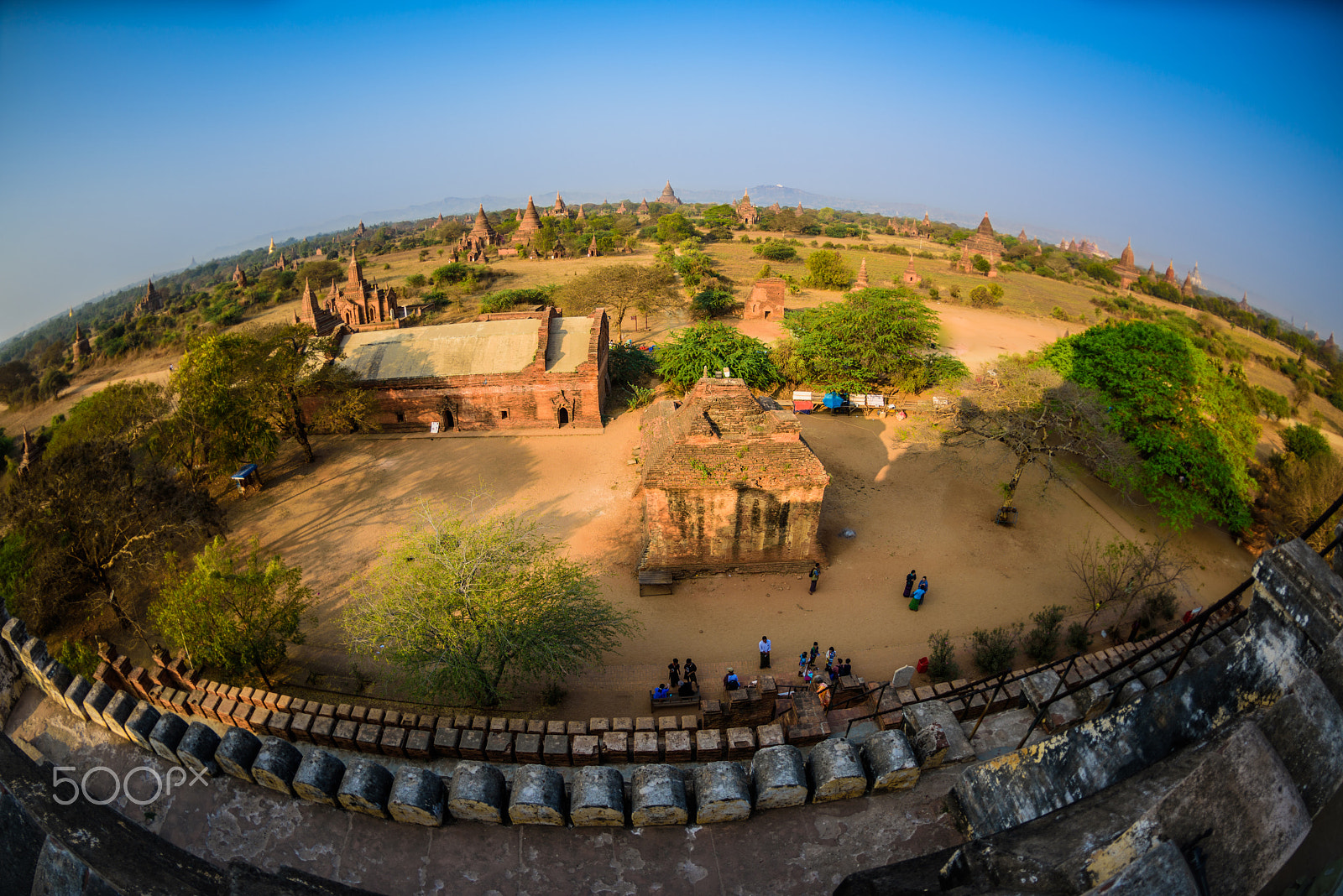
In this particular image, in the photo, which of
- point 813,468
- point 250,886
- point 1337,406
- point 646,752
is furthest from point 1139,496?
point 1337,406

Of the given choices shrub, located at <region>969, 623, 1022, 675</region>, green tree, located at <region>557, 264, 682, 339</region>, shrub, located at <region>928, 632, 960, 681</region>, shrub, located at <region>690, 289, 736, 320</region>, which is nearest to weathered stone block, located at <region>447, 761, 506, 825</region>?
shrub, located at <region>928, 632, 960, 681</region>

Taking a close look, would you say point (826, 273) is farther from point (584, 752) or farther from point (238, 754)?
point (238, 754)

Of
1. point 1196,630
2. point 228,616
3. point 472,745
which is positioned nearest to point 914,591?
point 1196,630

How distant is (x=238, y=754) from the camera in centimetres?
582

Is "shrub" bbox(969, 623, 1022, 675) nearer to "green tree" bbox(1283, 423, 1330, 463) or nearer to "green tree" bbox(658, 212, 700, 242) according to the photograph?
"green tree" bbox(1283, 423, 1330, 463)

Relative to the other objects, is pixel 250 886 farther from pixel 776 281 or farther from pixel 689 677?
pixel 776 281

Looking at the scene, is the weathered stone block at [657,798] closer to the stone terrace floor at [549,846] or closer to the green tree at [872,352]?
the stone terrace floor at [549,846]

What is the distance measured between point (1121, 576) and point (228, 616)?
21287mm

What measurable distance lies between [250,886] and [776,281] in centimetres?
4489

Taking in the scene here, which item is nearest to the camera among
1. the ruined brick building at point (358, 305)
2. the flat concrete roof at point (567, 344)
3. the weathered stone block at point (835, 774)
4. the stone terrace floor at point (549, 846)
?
the stone terrace floor at point (549, 846)

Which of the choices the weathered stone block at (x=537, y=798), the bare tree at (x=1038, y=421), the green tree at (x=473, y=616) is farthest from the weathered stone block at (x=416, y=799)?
the bare tree at (x=1038, y=421)

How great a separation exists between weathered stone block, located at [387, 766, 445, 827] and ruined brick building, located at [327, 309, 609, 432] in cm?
2110

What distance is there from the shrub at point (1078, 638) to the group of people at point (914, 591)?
3.37 metres

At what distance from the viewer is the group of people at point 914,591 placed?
16.2 m
